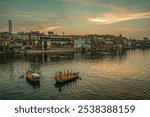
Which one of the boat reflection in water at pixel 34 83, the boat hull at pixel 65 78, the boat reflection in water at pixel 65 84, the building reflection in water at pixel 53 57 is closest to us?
the boat reflection in water at pixel 65 84

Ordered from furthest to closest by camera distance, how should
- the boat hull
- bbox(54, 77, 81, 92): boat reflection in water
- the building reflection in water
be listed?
the building reflection in water < the boat hull < bbox(54, 77, 81, 92): boat reflection in water

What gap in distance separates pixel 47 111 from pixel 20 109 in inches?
26.7

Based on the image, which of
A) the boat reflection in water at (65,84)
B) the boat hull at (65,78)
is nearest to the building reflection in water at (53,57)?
the boat hull at (65,78)

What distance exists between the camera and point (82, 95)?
10344mm

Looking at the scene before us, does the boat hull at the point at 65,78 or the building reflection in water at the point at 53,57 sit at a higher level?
the boat hull at the point at 65,78

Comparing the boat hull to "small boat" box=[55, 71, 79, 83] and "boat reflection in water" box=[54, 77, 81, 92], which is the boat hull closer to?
"small boat" box=[55, 71, 79, 83]

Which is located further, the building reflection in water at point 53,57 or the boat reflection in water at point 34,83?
the building reflection in water at point 53,57

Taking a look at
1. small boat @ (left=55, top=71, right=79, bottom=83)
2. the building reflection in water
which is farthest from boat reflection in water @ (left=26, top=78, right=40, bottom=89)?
the building reflection in water

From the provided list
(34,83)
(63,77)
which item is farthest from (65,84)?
(34,83)

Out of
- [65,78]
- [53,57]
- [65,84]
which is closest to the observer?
[65,84]

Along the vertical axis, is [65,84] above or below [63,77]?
below

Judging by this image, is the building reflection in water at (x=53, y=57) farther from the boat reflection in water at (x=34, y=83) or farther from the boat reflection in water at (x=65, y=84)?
the boat reflection in water at (x=65, y=84)

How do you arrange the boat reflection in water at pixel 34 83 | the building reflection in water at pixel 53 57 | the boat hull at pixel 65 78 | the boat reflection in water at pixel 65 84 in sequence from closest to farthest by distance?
the boat reflection in water at pixel 65 84, the boat reflection in water at pixel 34 83, the boat hull at pixel 65 78, the building reflection in water at pixel 53 57

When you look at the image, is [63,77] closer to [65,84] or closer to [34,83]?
[65,84]
